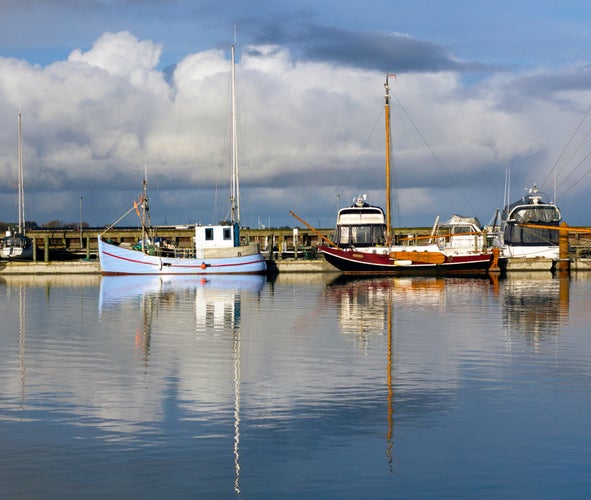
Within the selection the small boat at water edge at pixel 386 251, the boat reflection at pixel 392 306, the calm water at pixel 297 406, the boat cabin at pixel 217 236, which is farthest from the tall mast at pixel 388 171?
the calm water at pixel 297 406

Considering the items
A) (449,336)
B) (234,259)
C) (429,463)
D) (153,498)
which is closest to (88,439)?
(153,498)

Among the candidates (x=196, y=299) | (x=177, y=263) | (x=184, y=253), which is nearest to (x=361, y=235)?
(x=184, y=253)

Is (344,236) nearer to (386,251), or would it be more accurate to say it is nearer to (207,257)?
(386,251)

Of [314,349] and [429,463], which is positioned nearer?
[429,463]

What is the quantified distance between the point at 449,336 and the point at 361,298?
1820cm

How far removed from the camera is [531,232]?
76125 mm

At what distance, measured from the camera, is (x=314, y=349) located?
27094 millimetres

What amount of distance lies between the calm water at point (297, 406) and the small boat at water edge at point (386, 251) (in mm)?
32359

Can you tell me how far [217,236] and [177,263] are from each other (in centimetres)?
390

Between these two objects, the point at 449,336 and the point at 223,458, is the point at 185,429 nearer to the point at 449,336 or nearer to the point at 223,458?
the point at 223,458

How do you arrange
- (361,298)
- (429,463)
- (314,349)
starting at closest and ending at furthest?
(429,463)
(314,349)
(361,298)

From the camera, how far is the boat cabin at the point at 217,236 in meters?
71.4

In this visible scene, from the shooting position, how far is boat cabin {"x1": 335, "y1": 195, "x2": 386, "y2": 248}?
7612 centimetres

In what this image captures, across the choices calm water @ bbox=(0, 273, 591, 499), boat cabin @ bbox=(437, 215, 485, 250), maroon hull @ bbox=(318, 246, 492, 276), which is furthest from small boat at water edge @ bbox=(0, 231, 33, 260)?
calm water @ bbox=(0, 273, 591, 499)
